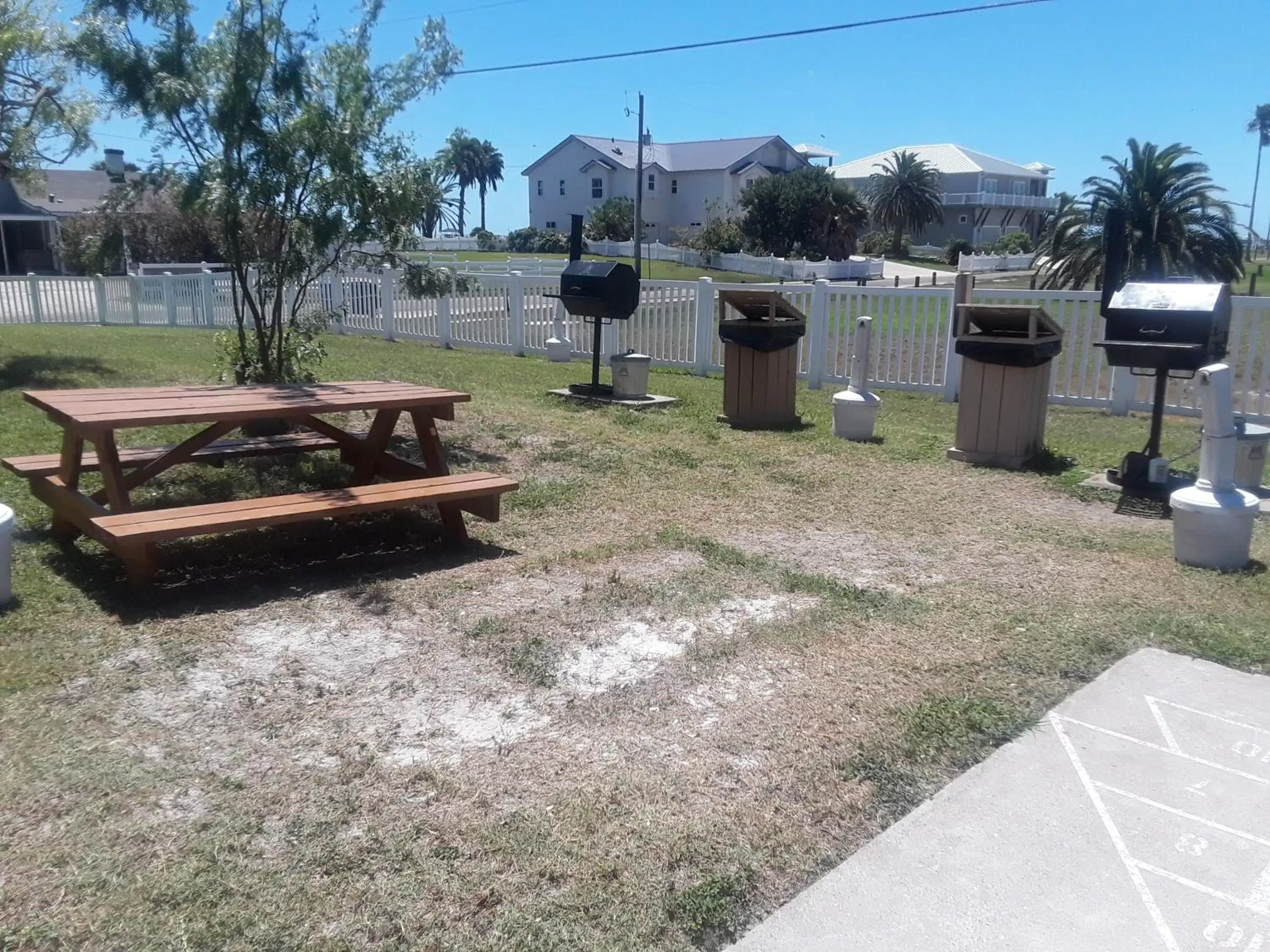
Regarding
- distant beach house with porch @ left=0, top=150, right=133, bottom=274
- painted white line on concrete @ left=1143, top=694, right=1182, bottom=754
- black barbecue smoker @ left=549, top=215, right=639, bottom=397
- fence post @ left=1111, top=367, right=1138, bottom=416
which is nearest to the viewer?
painted white line on concrete @ left=1143, top=694, right=1182, bottom=754

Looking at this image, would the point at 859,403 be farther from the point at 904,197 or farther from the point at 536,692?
the point at 904,197

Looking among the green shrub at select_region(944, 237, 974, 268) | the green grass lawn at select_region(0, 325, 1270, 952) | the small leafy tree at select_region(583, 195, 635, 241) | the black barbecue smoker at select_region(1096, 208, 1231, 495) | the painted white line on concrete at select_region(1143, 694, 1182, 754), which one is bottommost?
the painted white line on concrete at select_region(1143, 694, 1182, 754)

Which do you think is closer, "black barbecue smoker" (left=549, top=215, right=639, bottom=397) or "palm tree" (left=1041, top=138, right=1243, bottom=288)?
"black barbecue smoker" (left=549, top=215, right=639, bottom=397)

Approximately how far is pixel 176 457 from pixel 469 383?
20.6ft

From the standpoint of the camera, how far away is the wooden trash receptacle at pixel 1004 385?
805 centimetres

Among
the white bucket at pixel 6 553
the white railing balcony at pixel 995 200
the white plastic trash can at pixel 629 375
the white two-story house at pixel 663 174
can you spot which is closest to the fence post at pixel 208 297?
the white plastic trash can at pixel 629 375

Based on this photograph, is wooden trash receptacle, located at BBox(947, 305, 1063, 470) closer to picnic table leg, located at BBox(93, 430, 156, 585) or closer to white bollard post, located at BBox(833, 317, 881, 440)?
white bollard post, located at BBox(833, 317, 881, 440)

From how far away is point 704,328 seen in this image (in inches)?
536

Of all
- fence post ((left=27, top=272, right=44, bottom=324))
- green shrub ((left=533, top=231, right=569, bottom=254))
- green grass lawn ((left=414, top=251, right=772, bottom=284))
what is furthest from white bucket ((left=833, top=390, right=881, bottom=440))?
green shrub ((left=533, top=231, right=569, bottom=254))

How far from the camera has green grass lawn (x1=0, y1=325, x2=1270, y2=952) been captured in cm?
273

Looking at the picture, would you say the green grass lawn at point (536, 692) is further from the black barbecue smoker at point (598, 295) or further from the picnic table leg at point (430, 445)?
the black barbecue smoker at point (598, 295)

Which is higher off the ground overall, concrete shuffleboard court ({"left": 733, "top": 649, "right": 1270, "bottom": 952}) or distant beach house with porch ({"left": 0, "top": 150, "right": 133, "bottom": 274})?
distant beach house with porch ({"left": 0, "top": 150, "right": 133, "bottom": 274})

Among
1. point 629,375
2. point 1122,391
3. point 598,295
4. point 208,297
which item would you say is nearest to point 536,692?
point 629,375

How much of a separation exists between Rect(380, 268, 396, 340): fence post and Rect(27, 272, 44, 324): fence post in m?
7.35
